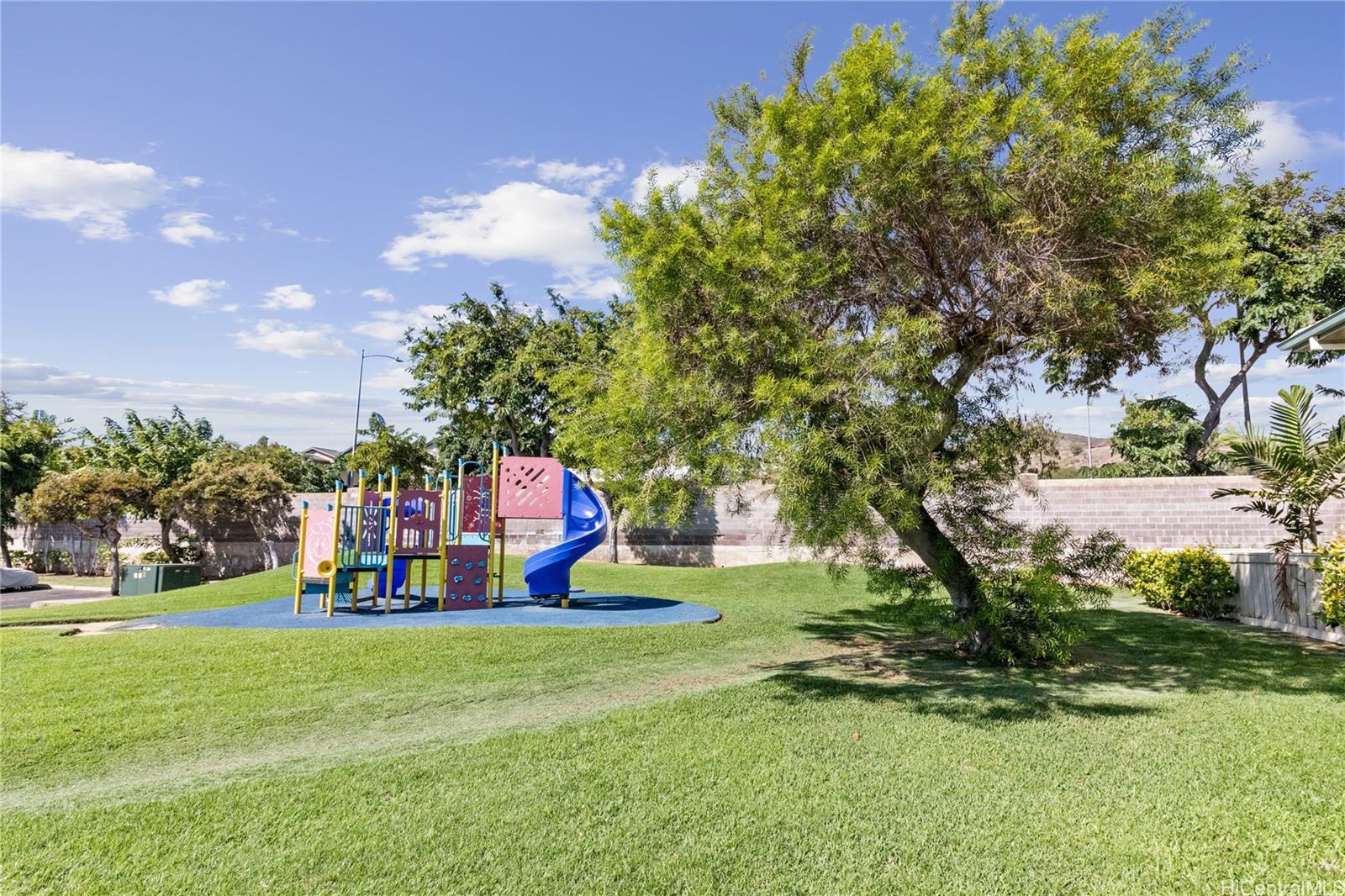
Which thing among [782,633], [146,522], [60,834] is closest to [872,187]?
[782,633]

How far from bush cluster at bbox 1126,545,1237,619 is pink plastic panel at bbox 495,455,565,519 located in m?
10.1

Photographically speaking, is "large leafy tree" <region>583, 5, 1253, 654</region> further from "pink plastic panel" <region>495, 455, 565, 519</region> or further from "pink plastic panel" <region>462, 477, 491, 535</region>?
"pink plastic panel" <region>462, 477, 491, 535</region>

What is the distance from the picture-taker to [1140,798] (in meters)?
4.52

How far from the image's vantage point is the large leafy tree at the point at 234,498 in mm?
25391

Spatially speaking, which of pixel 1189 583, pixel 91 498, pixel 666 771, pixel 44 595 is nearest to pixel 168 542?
pixel 91 498

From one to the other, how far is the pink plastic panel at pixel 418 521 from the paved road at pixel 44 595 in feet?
36.6

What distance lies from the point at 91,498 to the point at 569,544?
1749 centimetres

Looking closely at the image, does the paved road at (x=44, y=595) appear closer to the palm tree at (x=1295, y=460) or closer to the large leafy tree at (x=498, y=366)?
the large leafy tree at (x=498, y=366)

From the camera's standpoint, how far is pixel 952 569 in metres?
9.11

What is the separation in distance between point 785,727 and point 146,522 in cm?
2929

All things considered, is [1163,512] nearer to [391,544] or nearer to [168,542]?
[391,544]

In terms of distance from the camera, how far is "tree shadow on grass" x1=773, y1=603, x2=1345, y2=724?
23.1ft

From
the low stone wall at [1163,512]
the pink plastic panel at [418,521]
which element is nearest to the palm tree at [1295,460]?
the low stone wall at [1163,512]

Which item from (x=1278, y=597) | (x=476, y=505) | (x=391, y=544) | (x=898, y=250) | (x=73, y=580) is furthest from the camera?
(x=73, y=580)
